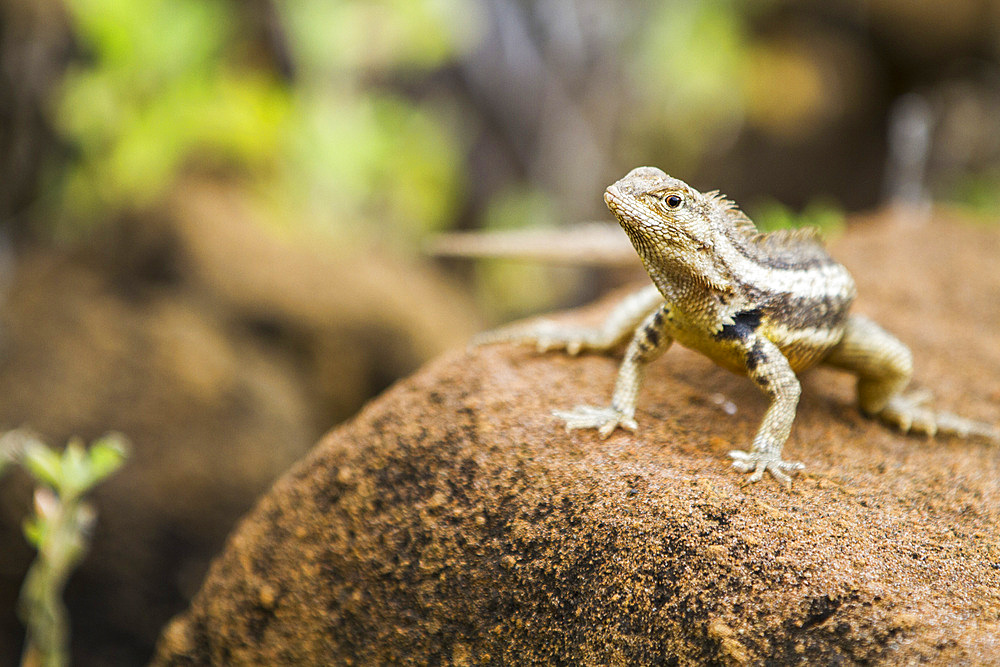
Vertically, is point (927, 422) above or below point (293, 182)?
below

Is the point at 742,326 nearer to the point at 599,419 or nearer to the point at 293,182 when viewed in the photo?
the point at 599,419

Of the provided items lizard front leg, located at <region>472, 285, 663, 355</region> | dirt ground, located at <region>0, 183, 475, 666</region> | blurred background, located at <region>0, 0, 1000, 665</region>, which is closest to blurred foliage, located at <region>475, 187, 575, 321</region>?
blurred background, located at <region>0, 0, 1000, 665</region>

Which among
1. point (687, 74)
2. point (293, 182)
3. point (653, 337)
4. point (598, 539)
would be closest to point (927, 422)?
point (653, 337)

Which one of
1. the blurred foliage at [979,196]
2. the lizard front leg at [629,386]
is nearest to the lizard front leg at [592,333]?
the lizard front leg at [629,386]

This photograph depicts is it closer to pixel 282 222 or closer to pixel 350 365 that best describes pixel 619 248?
pixel 350 365

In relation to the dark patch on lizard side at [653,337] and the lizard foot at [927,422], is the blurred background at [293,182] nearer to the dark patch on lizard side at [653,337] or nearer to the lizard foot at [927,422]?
the lizard foot at [927,422]
